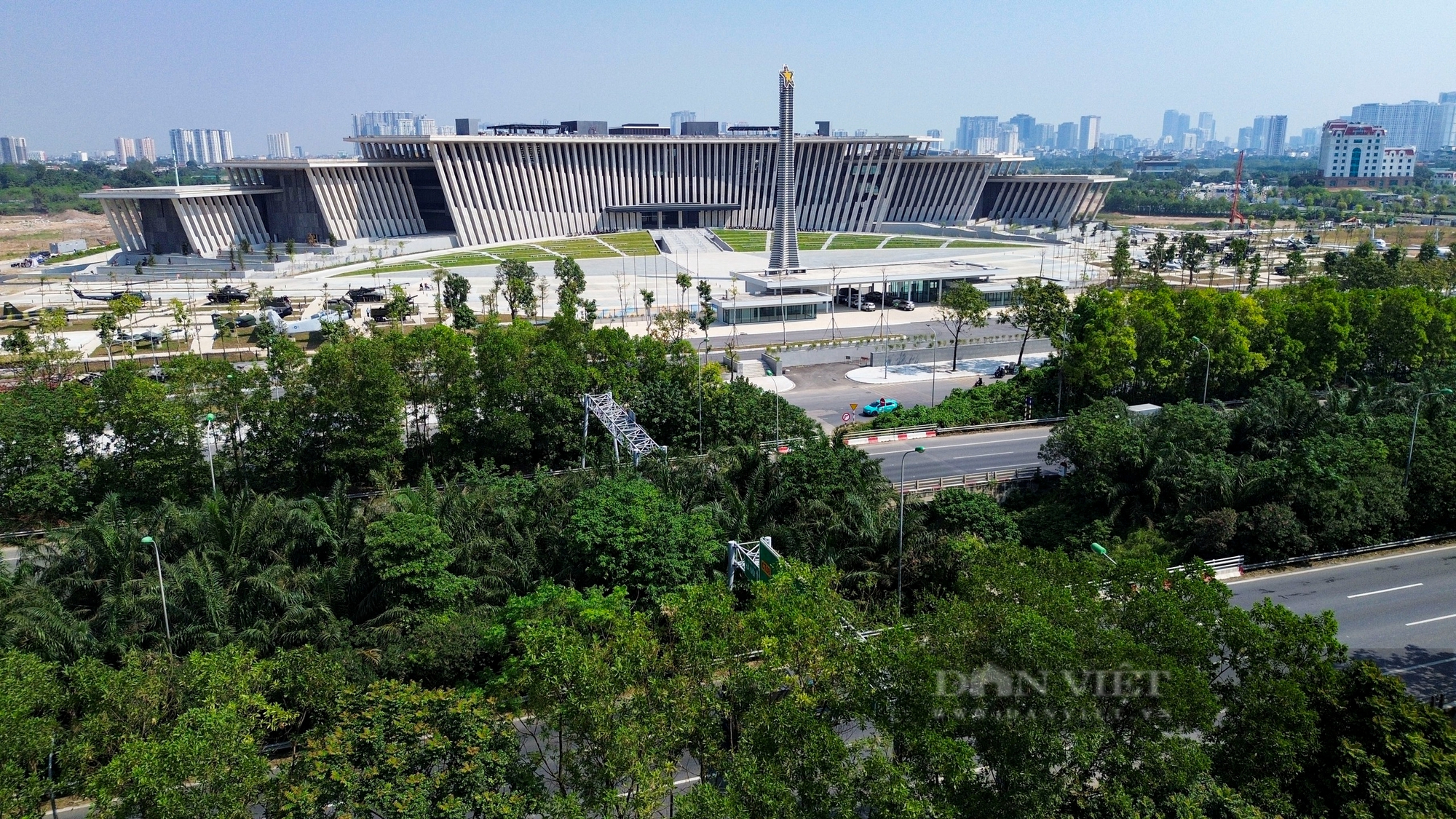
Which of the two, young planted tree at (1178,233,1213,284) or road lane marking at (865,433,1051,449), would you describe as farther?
young planted tree at (1178,233,1213,284)

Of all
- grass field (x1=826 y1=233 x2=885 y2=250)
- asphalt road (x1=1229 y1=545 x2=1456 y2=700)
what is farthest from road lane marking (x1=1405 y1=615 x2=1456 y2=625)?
grass field (x1=826 y1=233 x2=885 y2=250)

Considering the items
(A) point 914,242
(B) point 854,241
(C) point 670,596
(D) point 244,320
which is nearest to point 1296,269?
(A) point 914,242

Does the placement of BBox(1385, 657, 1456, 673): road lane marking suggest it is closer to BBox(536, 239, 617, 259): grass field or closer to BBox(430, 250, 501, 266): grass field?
BBox(430, 250, 501, 266): grass field

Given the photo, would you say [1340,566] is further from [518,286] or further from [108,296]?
[108,296]

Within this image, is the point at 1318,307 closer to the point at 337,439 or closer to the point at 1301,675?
the point at 1301,675

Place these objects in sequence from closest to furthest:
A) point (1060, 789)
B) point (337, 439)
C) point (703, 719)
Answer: point (1060, 789)
point (703, 719)
point (337, 439)

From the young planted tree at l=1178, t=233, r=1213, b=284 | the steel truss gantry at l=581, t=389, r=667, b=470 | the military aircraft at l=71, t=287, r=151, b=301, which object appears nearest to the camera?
the steel truss gantry at l=581, t=389, r=667, b=470

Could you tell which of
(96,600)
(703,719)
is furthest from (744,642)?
(96,600)
